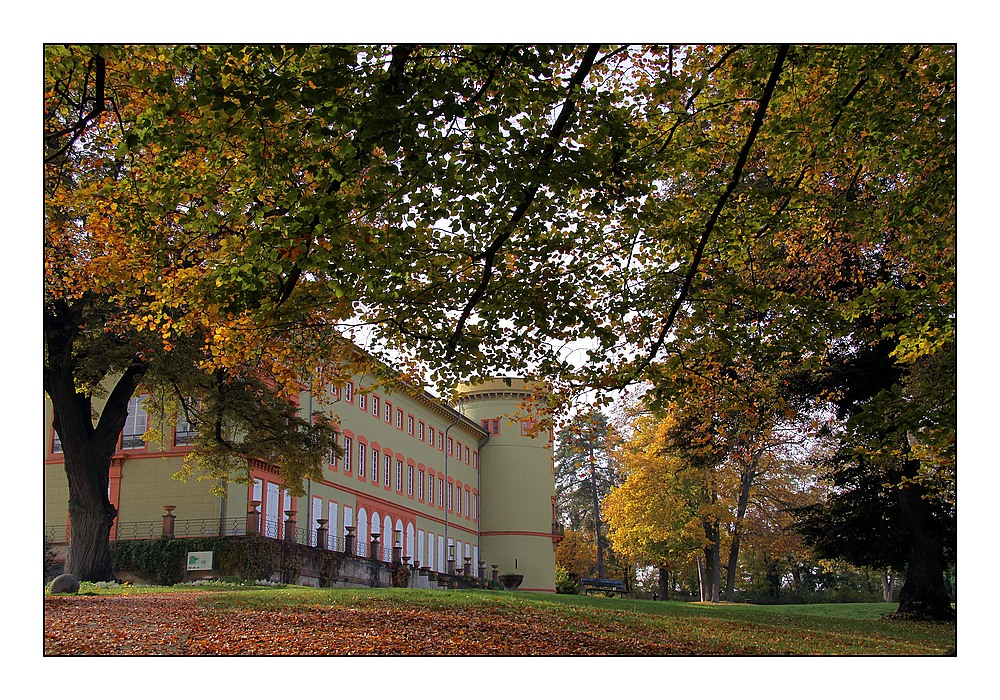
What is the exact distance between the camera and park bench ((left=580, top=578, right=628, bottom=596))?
22.8 feet

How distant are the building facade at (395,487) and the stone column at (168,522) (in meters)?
0.03

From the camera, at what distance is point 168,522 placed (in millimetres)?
6852

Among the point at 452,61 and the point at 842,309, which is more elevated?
the point at 452,61

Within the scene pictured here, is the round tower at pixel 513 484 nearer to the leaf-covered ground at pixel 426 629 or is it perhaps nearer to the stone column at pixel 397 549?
the leaf-covered ground at pixel 426 629

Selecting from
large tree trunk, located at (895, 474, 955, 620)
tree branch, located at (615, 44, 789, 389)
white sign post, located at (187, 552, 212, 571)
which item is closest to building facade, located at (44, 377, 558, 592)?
white sign post, located at (187, 552, 212, 571)

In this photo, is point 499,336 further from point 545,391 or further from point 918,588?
point 918,588

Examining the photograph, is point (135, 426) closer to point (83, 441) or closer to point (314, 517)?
point (83, 441)

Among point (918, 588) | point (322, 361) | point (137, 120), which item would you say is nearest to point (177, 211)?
point (137, 120)

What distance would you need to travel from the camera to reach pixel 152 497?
22.8 feet
